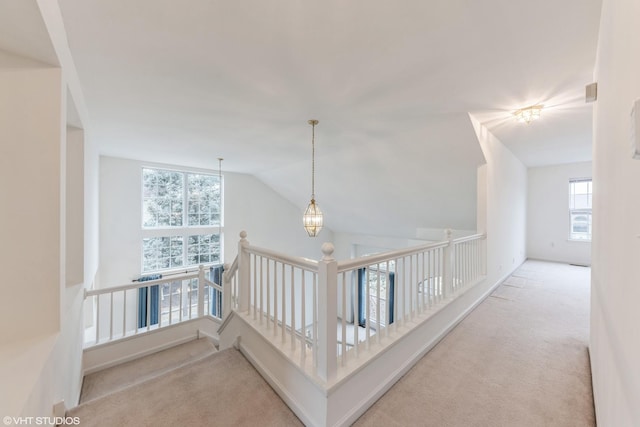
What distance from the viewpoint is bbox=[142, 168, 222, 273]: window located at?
17.5ft

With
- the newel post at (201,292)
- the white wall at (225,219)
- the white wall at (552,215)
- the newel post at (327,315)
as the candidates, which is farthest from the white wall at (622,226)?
the white wall at (552,215)

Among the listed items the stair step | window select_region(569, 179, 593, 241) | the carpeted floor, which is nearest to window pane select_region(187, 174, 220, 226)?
the stair step

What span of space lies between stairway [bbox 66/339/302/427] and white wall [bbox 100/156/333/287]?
3.65 m

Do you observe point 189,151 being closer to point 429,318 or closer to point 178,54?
point 178,54

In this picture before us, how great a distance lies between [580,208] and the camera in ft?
19.8

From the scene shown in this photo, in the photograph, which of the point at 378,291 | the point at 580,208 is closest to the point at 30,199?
the point at 378,291

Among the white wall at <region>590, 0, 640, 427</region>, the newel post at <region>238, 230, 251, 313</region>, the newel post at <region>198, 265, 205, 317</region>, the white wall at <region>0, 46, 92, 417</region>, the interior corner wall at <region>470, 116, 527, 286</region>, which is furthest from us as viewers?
the newel post at <region>198, 265, 205, 317</region>

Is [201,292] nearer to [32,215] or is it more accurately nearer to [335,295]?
[32,215]

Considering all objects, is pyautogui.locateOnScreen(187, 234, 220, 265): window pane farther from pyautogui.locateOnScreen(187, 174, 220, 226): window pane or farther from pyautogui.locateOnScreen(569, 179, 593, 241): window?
pyautogui.locateOnScreen(569, 179, 593, 241): window

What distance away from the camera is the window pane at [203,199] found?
5.91 m

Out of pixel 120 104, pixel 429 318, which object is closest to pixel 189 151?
pixel 120 104

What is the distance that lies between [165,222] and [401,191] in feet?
16.7

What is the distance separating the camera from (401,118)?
9.81 feet

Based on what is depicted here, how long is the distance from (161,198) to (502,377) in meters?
6.30
